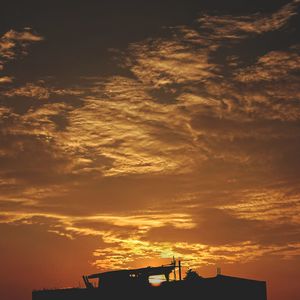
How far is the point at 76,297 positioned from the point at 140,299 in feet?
24.8

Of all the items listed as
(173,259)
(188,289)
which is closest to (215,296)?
(188,289)

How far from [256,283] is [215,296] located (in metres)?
5.57

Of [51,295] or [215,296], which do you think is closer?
[215,296]

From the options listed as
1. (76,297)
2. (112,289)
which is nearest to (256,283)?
(112,289)

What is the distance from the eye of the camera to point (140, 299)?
62219 millimetres

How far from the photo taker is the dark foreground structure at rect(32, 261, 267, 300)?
6103cm

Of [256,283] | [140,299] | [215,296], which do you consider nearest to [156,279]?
[140,299]

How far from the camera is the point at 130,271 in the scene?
63781 millimetres

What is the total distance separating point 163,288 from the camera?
61.8 m

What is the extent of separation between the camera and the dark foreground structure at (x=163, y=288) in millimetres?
61031

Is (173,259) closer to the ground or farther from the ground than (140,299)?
farther from the ground

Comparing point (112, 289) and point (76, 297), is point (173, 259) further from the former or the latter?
point (76, 297)

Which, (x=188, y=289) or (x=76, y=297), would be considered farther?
(x=76, y=297)

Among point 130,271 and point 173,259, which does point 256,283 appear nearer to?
point 173,259
